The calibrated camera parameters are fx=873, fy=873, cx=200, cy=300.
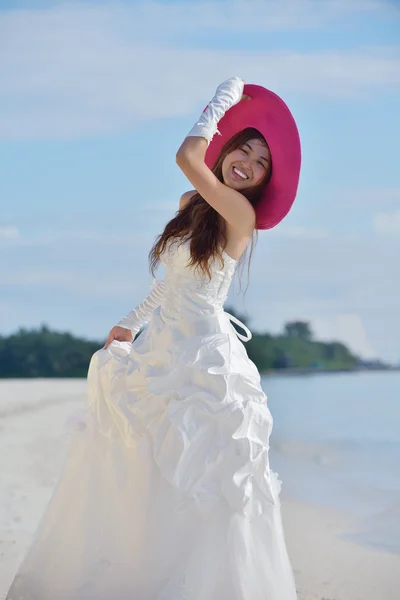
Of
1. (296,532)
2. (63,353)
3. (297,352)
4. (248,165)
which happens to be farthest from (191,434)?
(297,352)

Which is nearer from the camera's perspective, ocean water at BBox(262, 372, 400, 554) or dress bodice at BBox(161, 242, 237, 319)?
dress bodice at BBox(161, 242, 237, 319)

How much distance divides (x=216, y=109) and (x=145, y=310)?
0.66m

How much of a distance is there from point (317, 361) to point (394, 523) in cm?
1460

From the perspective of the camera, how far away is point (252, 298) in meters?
19.0

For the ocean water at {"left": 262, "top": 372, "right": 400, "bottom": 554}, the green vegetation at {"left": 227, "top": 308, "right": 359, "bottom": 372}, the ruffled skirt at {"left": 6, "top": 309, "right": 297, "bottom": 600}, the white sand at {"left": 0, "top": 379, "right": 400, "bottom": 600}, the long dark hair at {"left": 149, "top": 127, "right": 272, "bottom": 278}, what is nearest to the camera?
the ruffled skirt at {"left": 6, "top": 309, "right": 297, "bottom": 600}

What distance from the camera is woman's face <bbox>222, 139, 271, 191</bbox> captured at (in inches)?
97.7

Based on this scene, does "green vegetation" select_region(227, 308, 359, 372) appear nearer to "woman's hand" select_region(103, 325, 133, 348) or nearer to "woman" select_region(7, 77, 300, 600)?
"woman's hand" select_region(103, 325, 133, 348)

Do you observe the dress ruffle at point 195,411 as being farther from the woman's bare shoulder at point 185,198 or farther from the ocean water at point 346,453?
the ocean water at point 346,453

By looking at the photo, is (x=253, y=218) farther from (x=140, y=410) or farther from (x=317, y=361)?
(x=317, y=361)

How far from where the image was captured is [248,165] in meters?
2.48

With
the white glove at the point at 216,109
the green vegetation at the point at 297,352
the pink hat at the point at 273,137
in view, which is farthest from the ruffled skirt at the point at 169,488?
the green vegetation at the point at 297,352

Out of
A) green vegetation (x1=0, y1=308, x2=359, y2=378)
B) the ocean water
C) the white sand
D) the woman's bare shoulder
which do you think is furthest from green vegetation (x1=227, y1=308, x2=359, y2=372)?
the woman's bare shoulder

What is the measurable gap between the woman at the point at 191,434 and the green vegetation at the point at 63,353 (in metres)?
14.4

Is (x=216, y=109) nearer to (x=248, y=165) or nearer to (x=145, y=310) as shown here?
(x=248, y=165)
